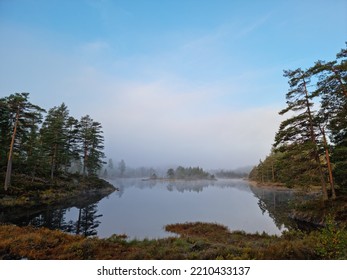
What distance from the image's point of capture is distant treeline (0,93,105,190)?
27.6 metres

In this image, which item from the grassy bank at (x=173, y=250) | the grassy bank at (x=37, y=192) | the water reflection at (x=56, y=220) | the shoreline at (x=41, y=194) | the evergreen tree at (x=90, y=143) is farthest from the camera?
the evergreen tree at (x=90, y=143)

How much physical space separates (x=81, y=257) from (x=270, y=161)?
82550 millimetres

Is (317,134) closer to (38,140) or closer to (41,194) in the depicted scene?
(41,194)

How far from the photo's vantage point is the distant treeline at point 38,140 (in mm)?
27625

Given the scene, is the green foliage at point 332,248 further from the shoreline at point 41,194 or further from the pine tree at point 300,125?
the shoreline at point 41,194

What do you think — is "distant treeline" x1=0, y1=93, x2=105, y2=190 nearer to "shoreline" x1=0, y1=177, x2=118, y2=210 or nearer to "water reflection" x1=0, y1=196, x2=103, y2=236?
"shoreline" x1=0, y1=177, x2=118, y2=210

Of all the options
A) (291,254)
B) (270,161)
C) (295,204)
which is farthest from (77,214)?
(270,161)

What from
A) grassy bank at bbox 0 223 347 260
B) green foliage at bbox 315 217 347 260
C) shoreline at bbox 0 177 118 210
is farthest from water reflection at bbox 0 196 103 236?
green foliage at bbox 315 217 347 260

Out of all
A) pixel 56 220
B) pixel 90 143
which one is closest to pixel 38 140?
pixel 90 143

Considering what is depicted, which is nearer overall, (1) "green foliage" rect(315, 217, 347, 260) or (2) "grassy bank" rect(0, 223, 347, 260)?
(1) "green foliage" rect(315, 217, 347, 260)

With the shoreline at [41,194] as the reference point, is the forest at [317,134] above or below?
above

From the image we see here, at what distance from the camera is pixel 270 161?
79250 millimetres

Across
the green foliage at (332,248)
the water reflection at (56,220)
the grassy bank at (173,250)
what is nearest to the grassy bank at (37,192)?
the water reflection at (56,220)

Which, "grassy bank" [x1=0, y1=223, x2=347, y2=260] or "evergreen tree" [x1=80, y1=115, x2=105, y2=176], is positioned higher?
"evergreen tree" [x1=80, y1=115, x2=105, y2=176]
